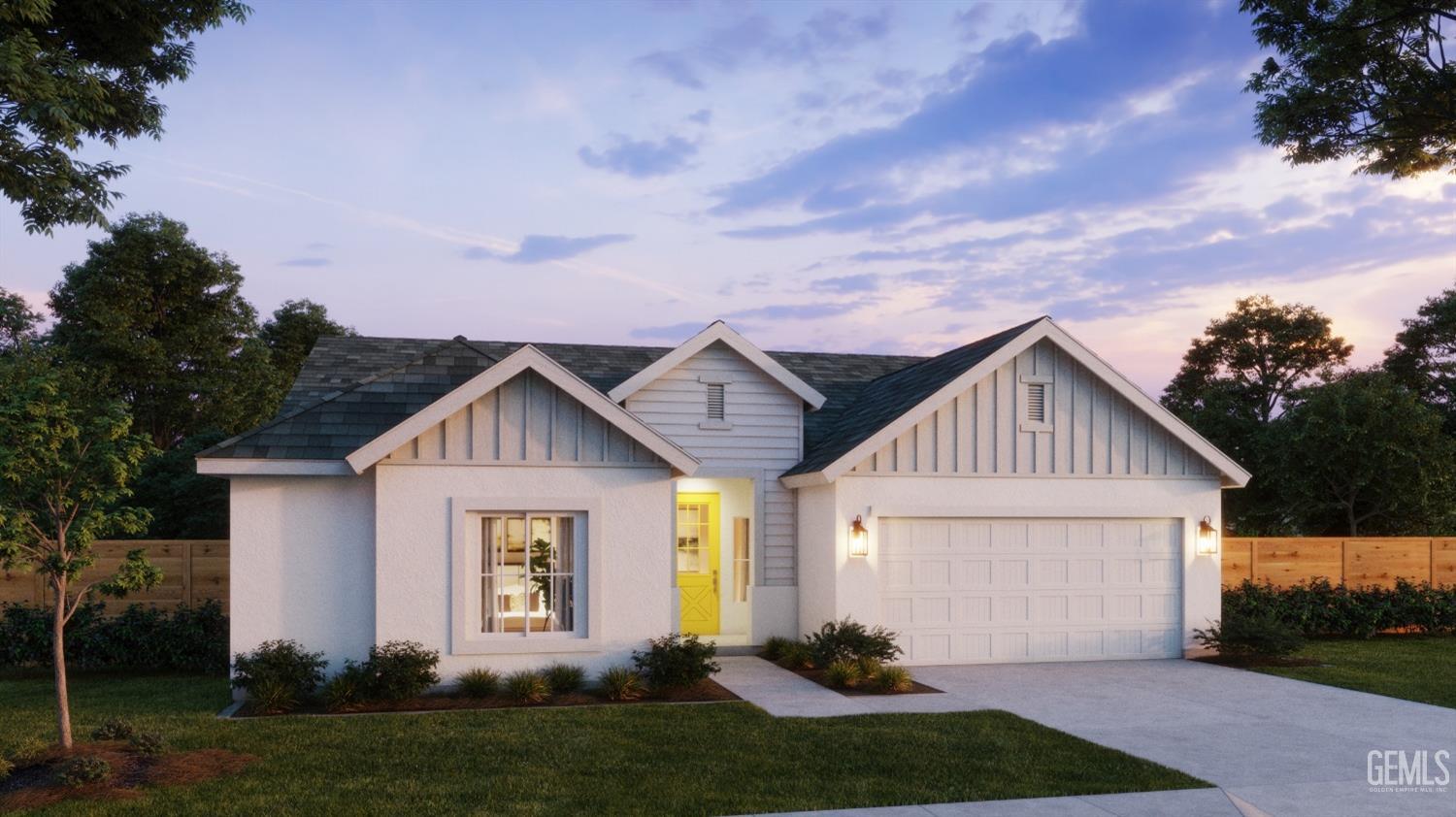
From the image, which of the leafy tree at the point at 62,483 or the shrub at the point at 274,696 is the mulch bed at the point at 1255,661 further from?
the leafy tree at the point at 62,483

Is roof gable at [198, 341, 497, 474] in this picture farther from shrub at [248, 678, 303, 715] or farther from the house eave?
shrub at [248, 678, 303, 715]

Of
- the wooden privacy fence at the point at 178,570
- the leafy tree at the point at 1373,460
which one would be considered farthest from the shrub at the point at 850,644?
the leafy tree at the point at 1373,460

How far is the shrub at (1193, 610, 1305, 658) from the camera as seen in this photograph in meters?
14.7

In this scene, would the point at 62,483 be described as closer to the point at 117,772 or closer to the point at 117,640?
the point at 117,772

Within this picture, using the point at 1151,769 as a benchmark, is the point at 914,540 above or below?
above

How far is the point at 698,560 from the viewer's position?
1684 cm

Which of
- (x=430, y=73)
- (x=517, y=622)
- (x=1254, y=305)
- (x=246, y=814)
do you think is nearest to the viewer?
(x=246, y=814)

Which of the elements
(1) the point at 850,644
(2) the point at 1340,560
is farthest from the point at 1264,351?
(1) the point at 850,644

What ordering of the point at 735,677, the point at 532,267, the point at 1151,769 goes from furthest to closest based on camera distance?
the point at 532,267 < the point at 735,677 < the point at 1151,769

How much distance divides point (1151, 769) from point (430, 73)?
13.4 metres

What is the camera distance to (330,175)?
56.4 ft

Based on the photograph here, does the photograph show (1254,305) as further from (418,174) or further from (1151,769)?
(1151,769)

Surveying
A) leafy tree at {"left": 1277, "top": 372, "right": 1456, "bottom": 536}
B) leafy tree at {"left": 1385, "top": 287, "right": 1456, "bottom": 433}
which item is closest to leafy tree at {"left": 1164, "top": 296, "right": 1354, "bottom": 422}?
leafy tree at {"left": 1385, "top": 287, "right": 1456, "bottom": 433}

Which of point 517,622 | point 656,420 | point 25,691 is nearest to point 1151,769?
point 517,622
